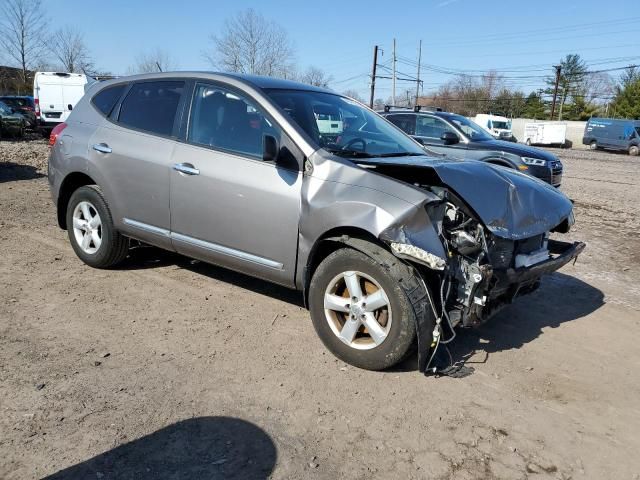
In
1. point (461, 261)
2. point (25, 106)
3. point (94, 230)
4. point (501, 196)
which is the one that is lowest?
point (94, 230)

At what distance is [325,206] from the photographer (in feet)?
11.8

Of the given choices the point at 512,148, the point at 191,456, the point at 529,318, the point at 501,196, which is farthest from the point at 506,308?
the point at 512,148

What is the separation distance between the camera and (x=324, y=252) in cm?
382

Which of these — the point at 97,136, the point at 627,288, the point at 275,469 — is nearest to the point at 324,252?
the point at 275,469

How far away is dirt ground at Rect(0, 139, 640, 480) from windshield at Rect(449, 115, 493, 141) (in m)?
5.84

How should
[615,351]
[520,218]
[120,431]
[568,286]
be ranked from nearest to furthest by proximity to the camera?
[120,431]
[520,218]
[615,351]
[568,286]

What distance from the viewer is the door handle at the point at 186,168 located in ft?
13.9

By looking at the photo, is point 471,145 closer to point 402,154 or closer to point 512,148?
point 512,148

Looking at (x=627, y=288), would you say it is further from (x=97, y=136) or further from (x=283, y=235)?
(x=97, y=136)

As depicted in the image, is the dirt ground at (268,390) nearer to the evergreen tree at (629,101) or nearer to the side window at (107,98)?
the side window at (107,98)

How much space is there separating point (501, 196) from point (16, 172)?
36.1 ft

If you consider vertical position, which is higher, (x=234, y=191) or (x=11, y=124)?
(x=11, y=124)

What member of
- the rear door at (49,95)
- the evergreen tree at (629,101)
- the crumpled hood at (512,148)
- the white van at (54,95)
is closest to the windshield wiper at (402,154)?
the crumpled hood at (512,148)

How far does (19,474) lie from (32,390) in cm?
80
